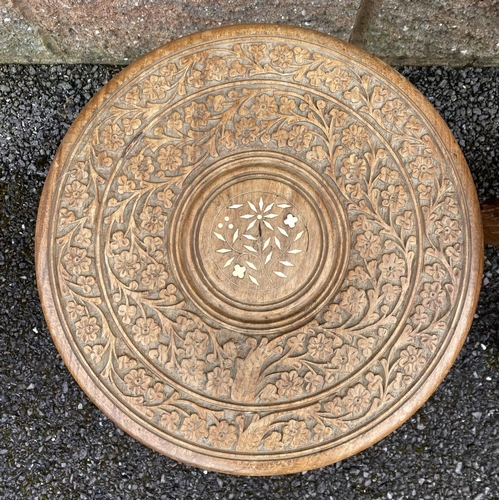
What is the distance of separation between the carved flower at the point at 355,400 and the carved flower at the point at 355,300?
0.19m

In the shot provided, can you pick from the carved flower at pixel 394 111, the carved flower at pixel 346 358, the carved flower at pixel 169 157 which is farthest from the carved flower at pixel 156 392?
the carved flower at pixel 394 111

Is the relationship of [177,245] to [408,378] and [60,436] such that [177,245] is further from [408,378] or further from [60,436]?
[60,436]

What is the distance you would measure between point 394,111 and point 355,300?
1.55 ft

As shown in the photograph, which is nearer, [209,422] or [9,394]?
[209,422]

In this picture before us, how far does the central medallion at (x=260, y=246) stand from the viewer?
132 cm

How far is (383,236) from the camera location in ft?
4.31

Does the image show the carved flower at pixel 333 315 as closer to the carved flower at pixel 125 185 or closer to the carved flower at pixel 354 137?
the carved flower at pixel 354 137

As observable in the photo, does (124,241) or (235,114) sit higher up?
(235,114)

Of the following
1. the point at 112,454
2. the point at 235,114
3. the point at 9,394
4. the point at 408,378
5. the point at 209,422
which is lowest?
the point at 112,454

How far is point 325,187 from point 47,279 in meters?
0.71

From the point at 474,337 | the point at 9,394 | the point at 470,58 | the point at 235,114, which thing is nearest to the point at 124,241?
the point at 235,114

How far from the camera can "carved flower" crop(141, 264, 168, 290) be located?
1305mm

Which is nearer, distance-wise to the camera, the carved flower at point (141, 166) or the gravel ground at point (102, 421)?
the carved flower at point (141, 166)

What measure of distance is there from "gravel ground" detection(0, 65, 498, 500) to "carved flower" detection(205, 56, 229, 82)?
0.76 m
